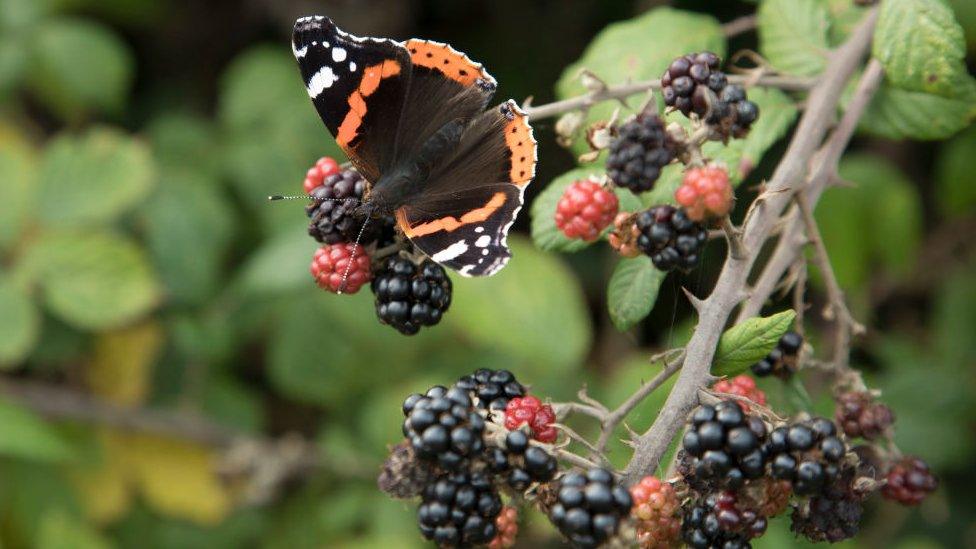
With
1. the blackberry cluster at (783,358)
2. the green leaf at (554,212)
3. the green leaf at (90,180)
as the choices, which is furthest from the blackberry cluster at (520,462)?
the green leaf at (90,180)

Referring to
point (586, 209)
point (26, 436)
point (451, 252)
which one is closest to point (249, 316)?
point (26, 436)

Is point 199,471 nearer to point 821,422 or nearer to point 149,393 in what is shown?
point 149,393

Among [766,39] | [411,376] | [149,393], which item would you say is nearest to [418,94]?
[766,39]

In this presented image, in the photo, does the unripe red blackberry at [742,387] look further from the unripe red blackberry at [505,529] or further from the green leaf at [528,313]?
the green leaf at [528,313]

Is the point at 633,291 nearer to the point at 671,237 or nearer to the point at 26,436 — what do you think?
the point at 671,237

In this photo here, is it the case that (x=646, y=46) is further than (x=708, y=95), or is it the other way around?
(x=646, y=46)

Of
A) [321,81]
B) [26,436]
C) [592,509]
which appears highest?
[321,81]

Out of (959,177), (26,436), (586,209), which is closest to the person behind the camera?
(586,209)

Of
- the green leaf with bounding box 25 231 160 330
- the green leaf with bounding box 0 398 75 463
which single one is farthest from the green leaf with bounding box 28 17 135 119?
the green leaf with bounding box 0 398 75 463
